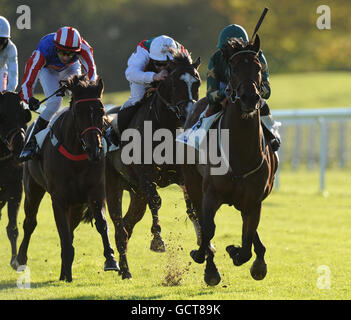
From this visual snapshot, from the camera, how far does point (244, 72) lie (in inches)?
228

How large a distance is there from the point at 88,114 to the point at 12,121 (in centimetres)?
173

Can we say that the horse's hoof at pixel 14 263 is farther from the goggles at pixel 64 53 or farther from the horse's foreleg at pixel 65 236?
the goggles at pixel 64 53

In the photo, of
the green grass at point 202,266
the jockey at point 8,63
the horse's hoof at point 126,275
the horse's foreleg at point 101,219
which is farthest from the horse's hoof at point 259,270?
the jockey at point 8,63

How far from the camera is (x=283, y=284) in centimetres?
689

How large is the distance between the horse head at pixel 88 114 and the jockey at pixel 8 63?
183 cm

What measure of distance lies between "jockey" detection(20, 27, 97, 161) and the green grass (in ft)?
4.79

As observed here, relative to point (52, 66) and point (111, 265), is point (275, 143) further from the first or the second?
point (52, 66)

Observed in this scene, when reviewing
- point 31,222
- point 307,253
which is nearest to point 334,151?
point 307,253

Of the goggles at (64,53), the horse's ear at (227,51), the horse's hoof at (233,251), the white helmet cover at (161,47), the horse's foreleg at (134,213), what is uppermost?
the white helmet cover at (161,47)

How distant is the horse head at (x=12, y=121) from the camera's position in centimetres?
812

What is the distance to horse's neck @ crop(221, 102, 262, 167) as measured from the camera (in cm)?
617
